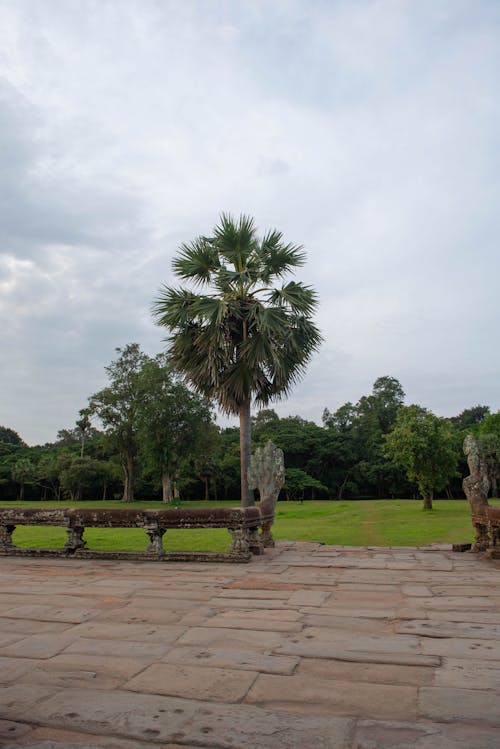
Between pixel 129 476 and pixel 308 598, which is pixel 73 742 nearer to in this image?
pixel 308 598

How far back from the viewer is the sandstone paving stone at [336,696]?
2.56m

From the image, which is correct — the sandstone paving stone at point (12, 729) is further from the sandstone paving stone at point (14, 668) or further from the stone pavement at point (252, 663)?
the sandstone paving stone at point (14, 668)

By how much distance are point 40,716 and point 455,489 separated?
43.1 metres

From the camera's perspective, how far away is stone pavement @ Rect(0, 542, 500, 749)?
7.78 ft

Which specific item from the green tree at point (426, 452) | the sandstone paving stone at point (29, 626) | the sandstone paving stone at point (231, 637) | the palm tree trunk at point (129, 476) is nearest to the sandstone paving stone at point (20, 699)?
the sandstone paving stone at point (231, 637)

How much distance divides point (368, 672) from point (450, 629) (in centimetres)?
119

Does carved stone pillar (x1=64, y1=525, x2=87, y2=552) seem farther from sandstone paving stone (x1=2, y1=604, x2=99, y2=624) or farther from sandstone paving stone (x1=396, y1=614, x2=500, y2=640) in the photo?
sandstone paving stone (x1=396, y1=614, x2=500, y2=640)

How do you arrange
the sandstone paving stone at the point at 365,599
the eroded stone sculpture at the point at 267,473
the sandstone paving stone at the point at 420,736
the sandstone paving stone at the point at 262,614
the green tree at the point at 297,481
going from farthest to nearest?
the green tree at the point at 297,481
the eroded stone sculpture at the point at 267,473
the sandstone paving stone at the point at 365,599
the sandstone paving stone at the point at 262,614
the sandstone paving stone at the point at 420,736

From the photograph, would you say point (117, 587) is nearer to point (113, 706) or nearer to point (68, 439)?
point (113, 706)

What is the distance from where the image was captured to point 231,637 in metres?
3.83

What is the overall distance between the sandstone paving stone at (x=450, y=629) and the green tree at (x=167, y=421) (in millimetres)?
27311

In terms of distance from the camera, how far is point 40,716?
8.38 ft

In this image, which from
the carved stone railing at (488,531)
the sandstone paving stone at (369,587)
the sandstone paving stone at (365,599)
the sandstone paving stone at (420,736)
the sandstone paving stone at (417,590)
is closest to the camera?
the sandstone paving stone at (420,736)

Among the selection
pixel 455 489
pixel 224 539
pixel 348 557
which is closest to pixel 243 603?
pixel 348 557
